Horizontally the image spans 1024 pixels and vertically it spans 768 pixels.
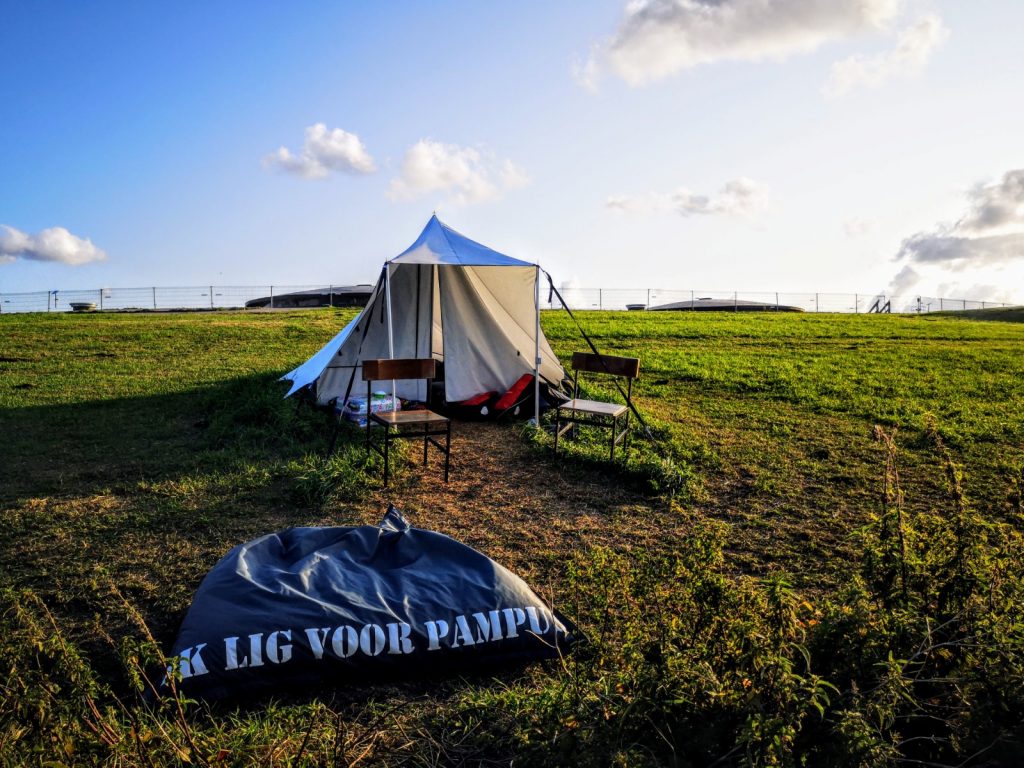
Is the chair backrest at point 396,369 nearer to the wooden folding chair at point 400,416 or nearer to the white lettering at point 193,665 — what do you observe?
the wooden folding chair at point 400,416

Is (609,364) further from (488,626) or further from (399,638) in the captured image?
(399,638)

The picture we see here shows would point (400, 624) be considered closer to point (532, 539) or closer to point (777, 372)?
point (532, 539)

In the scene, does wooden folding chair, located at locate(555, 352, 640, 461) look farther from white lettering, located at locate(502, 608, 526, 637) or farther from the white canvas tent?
white lettering, located at locate(502, 608, 526, 637)

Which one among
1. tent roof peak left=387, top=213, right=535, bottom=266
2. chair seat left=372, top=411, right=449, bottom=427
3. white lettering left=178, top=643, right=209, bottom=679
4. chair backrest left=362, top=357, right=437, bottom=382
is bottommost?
white lettering left=178, top=643, right=209, bottom=679

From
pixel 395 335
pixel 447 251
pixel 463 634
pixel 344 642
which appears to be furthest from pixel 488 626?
pixel 395 335

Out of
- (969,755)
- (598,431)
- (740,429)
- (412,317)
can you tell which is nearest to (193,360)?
(412,317)

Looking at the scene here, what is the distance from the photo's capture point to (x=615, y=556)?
3744 mm

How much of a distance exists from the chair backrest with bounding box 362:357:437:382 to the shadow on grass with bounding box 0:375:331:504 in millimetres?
1066

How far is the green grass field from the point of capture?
244cm

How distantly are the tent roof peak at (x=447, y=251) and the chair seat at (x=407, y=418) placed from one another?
1.78 metres

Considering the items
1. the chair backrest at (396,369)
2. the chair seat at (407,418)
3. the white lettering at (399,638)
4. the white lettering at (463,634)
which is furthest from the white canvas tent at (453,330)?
the white lettering at (399,638)

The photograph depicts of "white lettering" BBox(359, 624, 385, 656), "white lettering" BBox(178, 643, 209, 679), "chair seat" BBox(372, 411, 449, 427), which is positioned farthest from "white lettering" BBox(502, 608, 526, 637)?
"chair seat" BBox(372, 411, 449, 427)

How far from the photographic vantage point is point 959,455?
25.8ft

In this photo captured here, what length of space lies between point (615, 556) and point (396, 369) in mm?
3892
